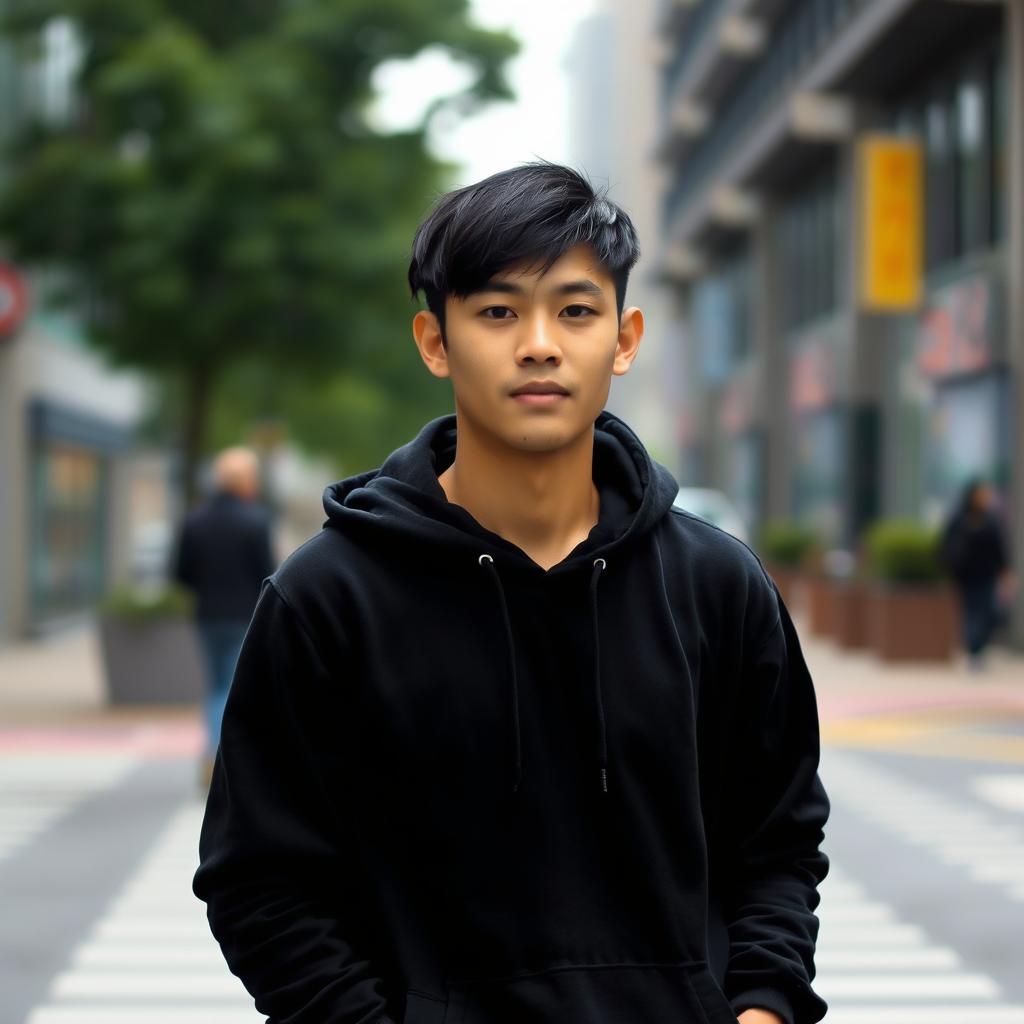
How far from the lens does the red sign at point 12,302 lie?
22.4 meters

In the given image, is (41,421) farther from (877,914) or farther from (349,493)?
(349,493)

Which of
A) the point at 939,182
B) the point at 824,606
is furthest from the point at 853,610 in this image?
the point at 939,182

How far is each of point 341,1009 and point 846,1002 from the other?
4.34 meters

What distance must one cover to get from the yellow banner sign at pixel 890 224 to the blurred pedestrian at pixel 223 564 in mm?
16340

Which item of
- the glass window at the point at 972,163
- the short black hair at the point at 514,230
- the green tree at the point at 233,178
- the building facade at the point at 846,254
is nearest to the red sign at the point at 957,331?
the building facade at the point at 846,254

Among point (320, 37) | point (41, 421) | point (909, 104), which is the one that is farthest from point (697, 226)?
point (320, 37)

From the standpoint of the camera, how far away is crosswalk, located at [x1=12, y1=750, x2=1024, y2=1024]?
6.02m

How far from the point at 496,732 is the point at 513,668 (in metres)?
0.08

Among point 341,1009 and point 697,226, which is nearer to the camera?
point 341,1009

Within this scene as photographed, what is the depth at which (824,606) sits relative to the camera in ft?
77.4

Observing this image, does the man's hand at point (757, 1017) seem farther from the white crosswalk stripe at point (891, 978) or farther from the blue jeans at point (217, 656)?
the blue jeans at point (217, 656)

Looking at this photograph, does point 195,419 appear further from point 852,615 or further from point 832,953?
point 832,953

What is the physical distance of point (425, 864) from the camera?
7.20 feet

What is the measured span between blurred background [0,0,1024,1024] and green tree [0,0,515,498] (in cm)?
4
